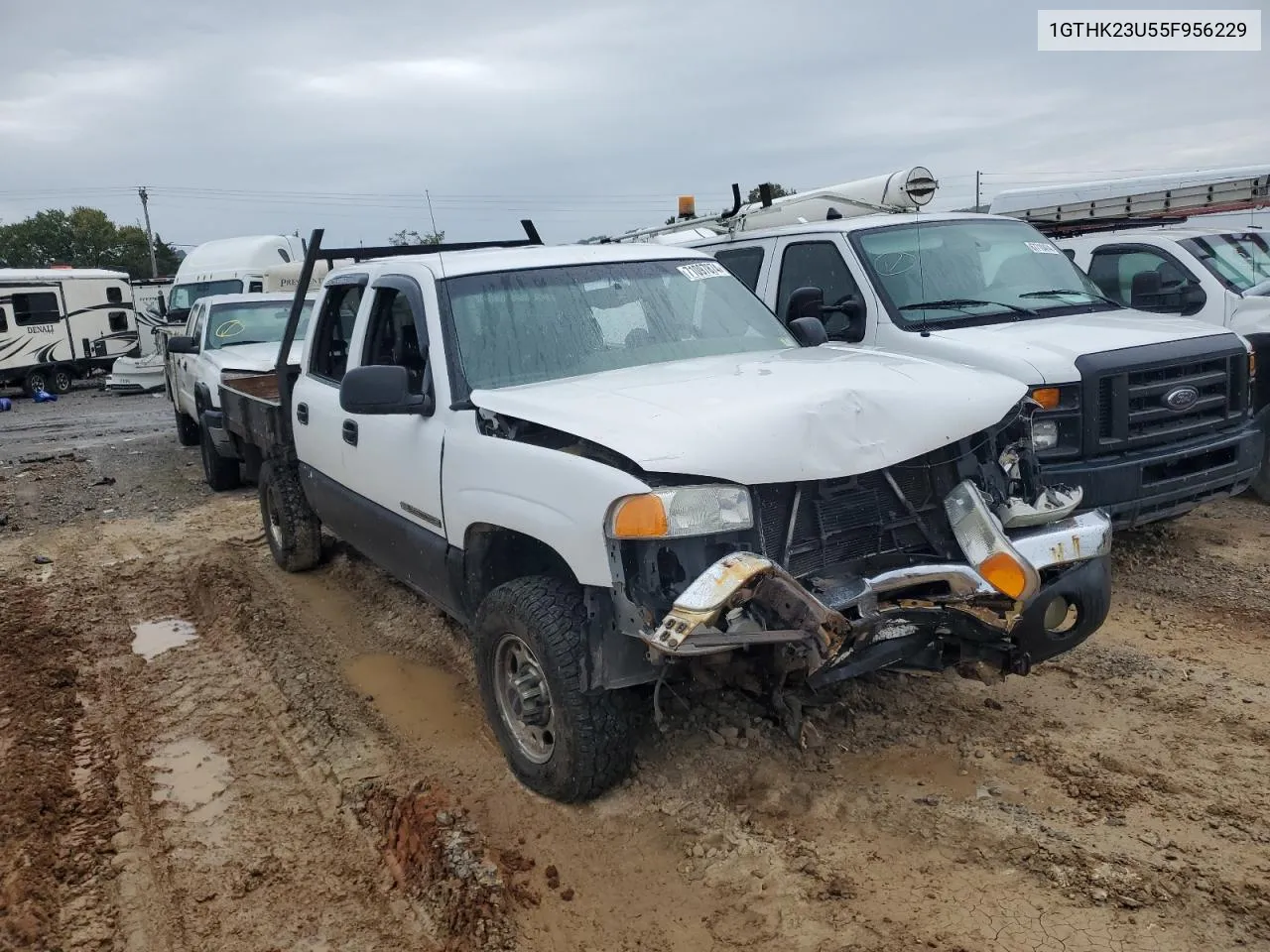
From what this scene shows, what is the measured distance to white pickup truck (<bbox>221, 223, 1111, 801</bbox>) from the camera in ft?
10.2

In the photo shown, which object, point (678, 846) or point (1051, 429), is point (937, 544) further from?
point (1051, 429)

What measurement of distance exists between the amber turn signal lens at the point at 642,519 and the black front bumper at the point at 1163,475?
2988 mm

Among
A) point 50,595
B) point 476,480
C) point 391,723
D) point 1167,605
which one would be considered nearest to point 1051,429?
point 1167,605

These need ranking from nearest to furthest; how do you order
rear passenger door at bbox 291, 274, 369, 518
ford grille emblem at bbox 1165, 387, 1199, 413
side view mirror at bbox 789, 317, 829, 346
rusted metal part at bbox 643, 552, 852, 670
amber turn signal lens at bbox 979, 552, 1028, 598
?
rusted metal part at bbox 643, 552, 852, 670, amber turn signal lens at bbox 979, 552, 1028, 598, side view mirror at bbox 789, 317, 829, 346, rear passenger door at bbox 291, 274, 369, 518, ford grille emblem at bbox 1165, 387, 1199, 413

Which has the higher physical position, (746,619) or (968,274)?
(968,274)

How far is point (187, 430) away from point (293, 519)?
7.57 meters

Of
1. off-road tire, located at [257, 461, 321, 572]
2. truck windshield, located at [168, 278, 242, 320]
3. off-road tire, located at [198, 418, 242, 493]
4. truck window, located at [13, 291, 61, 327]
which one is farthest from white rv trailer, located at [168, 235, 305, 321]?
off-road tire, located at [257, 461, 321, 572]

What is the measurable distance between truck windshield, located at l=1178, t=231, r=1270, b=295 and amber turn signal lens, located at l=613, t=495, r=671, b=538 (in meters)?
6.64

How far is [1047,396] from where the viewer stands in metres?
5.43

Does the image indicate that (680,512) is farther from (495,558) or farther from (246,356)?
(246,356)

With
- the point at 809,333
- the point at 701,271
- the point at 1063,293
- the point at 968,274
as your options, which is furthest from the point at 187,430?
the point at 1063,293

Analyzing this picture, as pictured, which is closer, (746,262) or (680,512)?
(680,512)

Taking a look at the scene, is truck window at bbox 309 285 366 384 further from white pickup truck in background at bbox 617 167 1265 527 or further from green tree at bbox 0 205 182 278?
green tree at bbox 0 205 182 278

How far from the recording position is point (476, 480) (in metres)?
3.80
